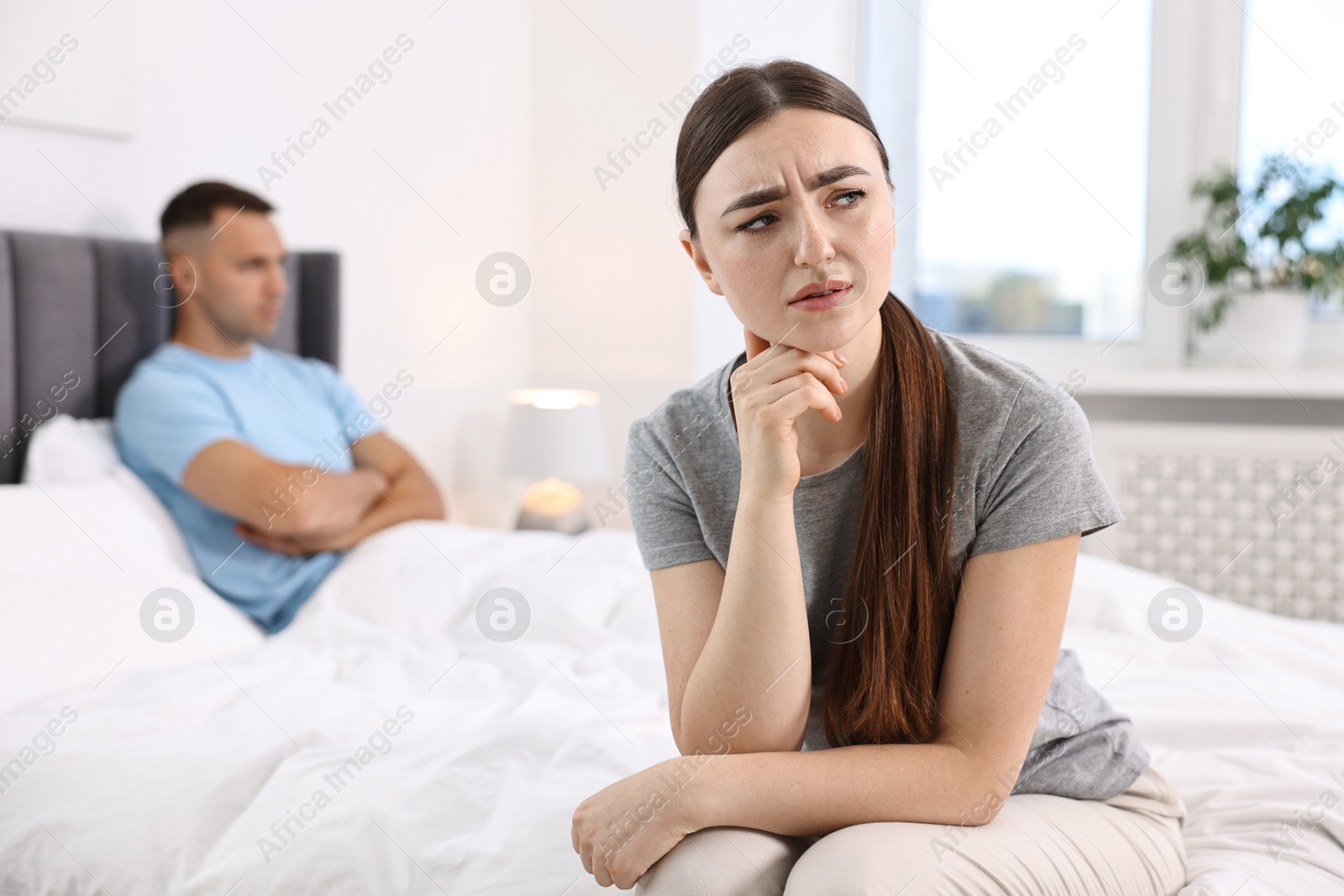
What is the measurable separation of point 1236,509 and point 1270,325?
0.49m

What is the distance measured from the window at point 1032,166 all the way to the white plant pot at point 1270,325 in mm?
323

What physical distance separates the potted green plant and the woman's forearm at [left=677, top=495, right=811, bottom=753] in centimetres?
227

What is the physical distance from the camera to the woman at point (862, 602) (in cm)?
87

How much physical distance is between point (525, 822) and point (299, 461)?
4.09 ft

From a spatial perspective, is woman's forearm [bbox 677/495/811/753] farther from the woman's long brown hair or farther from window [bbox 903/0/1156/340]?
window [bbox 903/0/1156/340]

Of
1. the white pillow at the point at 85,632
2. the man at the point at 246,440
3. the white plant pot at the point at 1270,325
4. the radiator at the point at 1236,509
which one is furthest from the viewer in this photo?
the white plant pot at the point at 1270,325

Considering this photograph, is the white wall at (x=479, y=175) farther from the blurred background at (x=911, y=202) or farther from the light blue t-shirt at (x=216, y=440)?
the light blue t-shirt at (x=216, y=440)

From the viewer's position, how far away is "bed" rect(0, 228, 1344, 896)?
3.45 feet

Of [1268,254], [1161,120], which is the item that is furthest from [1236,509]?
[1161,120]

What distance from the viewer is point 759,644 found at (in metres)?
0.93

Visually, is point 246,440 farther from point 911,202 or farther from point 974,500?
point 911,202

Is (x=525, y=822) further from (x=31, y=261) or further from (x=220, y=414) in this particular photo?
(x=31, y=261)

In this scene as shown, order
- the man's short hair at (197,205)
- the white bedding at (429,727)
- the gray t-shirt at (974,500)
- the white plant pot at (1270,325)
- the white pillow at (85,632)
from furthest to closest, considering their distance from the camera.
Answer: the white plant pot at (1270,325) < the man's short hair at (197,205) < the white pillow at (85,632) < the white bedding at (429,727) < the gray t-shirt at (974,500)

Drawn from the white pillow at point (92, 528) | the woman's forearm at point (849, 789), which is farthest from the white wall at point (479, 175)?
the woman's forearm at point (849, 789)
